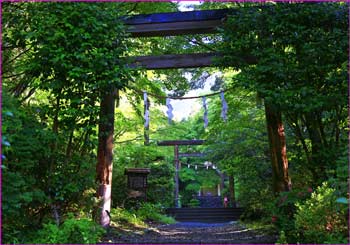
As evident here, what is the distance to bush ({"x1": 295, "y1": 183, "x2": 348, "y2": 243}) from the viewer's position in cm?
385

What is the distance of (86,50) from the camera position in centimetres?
532

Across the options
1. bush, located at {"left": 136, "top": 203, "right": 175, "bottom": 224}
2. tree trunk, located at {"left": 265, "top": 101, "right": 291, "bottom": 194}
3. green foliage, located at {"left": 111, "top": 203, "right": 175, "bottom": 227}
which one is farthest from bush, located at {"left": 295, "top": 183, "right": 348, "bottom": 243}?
bush, located at {"left": 136, "top": 203, "right": 175, "bottom": 224}

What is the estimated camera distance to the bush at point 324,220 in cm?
385

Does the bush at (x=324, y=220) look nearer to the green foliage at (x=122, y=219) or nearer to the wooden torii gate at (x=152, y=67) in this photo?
the wooden torii gate at (x=152, y=67)

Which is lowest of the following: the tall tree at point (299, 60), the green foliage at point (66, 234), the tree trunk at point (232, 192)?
the green foliage at point (66, 234)

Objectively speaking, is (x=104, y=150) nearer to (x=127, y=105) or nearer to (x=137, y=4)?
(x=137, y=4)

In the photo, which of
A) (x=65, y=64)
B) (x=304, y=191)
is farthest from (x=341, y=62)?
(x=65, y=64)

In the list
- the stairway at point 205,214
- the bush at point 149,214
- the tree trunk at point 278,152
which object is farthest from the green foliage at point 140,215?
the tree trunk at point 278,152

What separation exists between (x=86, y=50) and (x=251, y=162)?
571 cm

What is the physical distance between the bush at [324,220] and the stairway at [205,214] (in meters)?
10.2

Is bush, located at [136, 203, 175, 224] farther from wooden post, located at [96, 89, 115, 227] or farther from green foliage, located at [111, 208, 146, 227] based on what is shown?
wooden post, located at [96, 89, 115, 227]

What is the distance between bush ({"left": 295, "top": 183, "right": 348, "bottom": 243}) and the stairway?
1020cm

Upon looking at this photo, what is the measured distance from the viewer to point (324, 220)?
13.4 ft

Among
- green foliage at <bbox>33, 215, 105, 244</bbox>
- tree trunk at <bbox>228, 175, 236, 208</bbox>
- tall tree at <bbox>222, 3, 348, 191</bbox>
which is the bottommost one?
green foliage at <bbox>33, 215, 105, 244</bbox>
